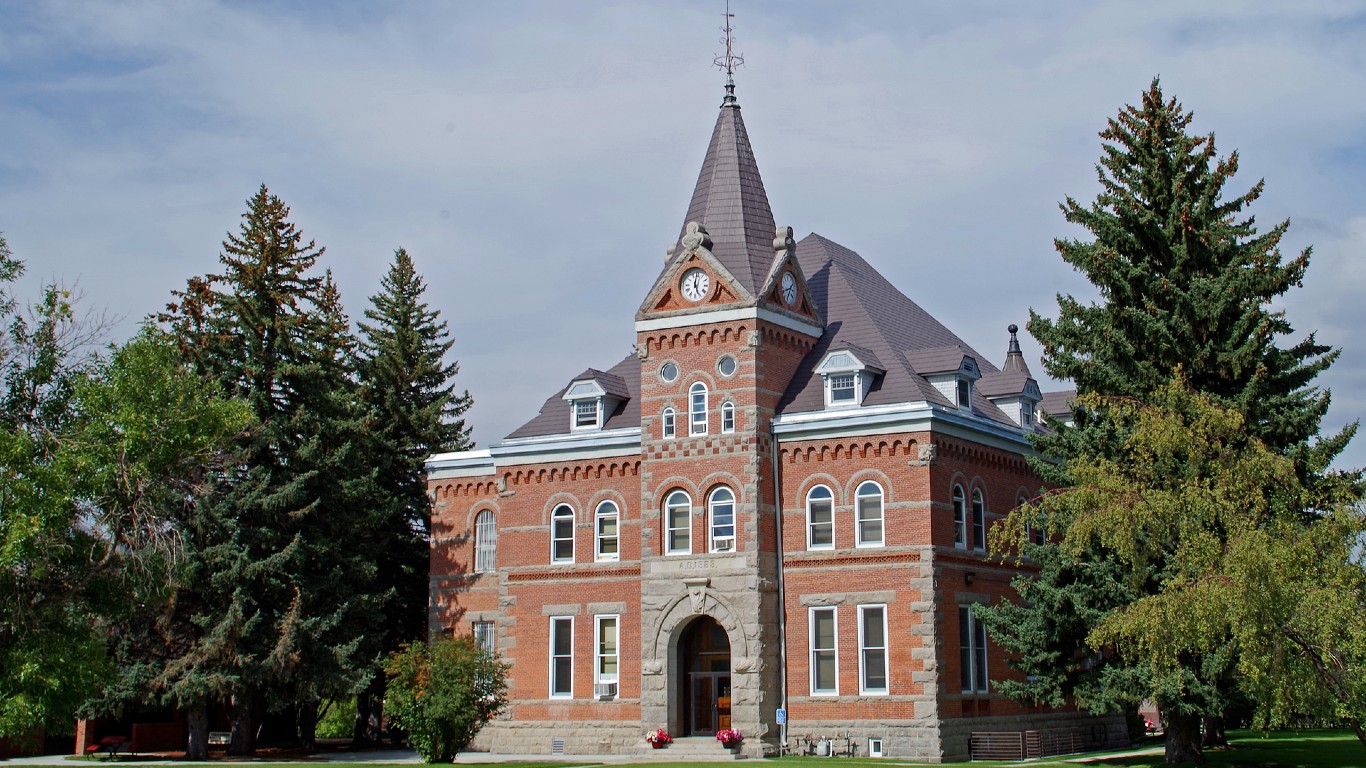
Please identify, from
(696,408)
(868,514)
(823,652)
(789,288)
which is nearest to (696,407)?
(696,408)

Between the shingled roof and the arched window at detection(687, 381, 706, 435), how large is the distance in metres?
3.23

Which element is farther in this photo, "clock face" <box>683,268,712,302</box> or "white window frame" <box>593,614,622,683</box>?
"white window frame" <box>593,614,622,683</box>

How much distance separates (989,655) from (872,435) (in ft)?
23.7

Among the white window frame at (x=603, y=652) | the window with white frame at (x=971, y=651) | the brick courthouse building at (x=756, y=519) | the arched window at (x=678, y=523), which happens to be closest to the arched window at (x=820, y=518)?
the brick courthouse building at (x=756, y=519)

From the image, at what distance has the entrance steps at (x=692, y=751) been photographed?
38.8 m

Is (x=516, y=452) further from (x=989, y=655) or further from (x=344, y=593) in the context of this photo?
(x=989, y=655)

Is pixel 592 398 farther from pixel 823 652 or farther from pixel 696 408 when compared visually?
pixel 823 652

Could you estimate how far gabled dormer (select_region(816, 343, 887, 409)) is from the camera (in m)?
41.1

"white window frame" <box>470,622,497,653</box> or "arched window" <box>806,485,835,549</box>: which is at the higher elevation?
"arched window" <box>806,485,835,549</box>

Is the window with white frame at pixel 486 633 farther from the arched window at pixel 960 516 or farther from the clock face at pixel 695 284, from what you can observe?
the arched window at pixel 960 516

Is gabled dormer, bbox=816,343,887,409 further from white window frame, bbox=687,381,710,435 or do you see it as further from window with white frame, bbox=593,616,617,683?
window with white frame, bbox=593,616,617,683

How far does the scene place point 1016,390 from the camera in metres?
45.4

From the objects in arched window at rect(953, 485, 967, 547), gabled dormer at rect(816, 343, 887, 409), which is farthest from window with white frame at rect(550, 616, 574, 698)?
arched window at rect(953, 485, 967, 547)

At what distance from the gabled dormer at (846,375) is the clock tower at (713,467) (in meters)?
1.59
